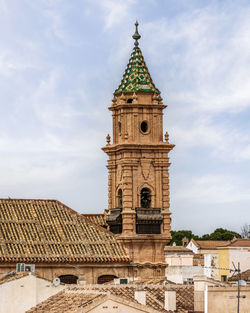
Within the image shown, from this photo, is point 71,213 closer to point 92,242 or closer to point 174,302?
point 92,242

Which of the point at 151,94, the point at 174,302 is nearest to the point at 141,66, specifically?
the point at 151,94

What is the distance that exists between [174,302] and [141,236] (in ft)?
72.7

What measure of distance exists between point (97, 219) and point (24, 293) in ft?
68.5

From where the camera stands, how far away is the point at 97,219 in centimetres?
6291

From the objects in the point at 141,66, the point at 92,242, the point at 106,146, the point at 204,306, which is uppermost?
the point at 141,66

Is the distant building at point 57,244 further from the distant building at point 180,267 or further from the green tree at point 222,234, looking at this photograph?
the green tree at point 222,234

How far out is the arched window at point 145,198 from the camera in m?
61.7

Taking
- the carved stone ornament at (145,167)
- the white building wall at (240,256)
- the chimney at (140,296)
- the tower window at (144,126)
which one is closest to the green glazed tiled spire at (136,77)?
the tower window at (144,126)

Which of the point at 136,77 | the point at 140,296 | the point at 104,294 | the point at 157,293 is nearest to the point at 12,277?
the point at 157,293

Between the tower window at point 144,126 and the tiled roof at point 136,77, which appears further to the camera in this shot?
the tiled roof at point 136,77

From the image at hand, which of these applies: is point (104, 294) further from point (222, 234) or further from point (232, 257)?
point (222, 234)

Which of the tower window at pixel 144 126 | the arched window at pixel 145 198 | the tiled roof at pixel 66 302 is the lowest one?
the tiled roof at pixel 66 302

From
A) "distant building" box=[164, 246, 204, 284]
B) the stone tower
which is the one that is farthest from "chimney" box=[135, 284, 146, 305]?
the stone tower

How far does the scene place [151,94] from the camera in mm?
62250
